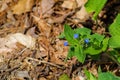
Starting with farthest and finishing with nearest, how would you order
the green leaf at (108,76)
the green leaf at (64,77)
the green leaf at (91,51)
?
the green leaf at (64,77)
the green leaf at (91,51)
the green leaf at (108,76)

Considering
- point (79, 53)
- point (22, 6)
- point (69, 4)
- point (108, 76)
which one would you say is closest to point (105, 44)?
point (79, 53)

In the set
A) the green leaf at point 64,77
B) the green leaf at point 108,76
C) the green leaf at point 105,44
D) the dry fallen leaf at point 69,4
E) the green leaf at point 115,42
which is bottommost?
the green leaf at point 64,77

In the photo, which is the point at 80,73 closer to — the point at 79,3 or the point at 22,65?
the point at 22,65

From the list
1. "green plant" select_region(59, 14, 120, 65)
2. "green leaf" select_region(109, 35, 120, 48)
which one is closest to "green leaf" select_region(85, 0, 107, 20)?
"green plant" select_region(59, 14, 120, 65)

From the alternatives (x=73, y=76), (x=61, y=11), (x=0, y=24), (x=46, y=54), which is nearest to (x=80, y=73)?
(x=73, y=76)

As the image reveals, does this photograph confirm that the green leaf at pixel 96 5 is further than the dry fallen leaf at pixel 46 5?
No

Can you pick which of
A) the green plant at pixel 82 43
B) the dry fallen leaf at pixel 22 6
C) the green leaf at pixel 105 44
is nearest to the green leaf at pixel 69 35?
the green plant at pixel 82 43

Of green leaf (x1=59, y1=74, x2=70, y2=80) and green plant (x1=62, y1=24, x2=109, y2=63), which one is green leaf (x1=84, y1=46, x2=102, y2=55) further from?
green leaf (x1=59, y1=74, x2=70, y2=80)

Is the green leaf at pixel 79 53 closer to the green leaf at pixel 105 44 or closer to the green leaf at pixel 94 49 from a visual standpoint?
the green leaf at pixel 94 49

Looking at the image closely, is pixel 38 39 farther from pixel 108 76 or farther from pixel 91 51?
pixel 108 76
